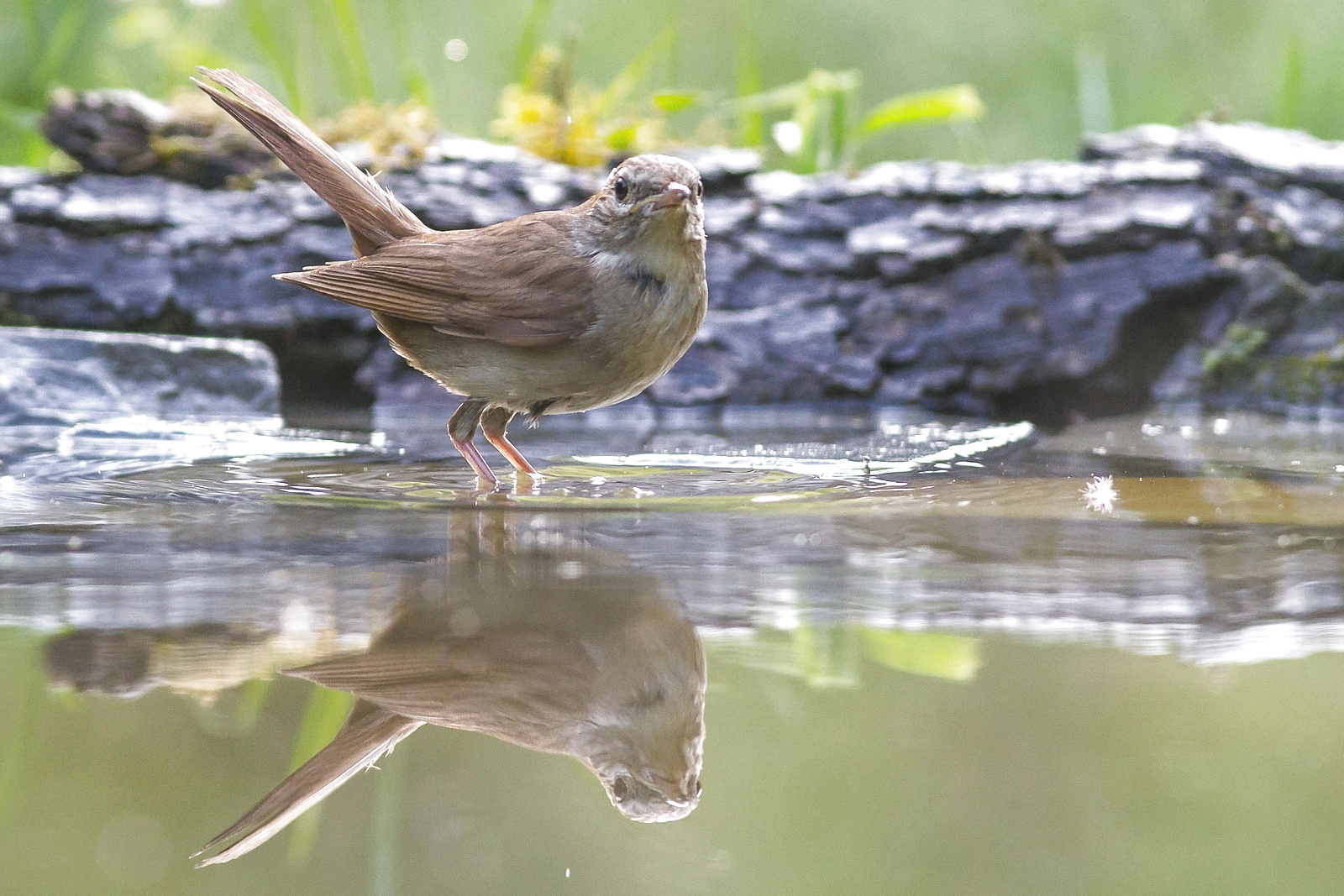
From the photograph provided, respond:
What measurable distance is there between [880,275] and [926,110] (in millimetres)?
1500

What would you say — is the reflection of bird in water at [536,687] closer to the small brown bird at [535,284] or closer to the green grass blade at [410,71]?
the small brown bird at [535,284]

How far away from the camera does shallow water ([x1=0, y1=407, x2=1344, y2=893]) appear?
1.19 meters

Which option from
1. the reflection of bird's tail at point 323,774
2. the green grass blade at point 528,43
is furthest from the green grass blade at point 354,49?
the reflection of bird's tail at point 323,774

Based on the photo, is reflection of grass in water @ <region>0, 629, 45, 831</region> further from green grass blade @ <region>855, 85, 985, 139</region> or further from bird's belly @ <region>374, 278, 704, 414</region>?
green grass blade @ <region>855, 85, 985, 139</region>

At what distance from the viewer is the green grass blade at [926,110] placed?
6.22 meters

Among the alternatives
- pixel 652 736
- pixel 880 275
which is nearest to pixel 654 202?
pixel 652 736

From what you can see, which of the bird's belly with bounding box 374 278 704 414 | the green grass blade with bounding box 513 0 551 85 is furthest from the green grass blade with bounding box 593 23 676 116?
the bird's belly with bounding box 374 278 704 414

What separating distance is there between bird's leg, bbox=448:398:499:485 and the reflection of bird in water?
1769 millimetres

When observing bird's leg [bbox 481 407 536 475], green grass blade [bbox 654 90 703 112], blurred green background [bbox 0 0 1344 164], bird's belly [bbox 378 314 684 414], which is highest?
blurred green background [bbox 0 0 1344 164]

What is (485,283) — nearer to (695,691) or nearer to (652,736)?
(695,691)

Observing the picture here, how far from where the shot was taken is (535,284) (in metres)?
3.46

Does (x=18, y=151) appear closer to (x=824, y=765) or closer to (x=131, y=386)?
(x=131, y=386)

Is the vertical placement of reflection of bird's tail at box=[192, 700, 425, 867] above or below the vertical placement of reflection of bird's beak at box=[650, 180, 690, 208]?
below

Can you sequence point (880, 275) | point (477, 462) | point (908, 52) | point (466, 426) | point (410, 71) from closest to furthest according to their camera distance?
point (477, 462)
point (466, 426)
point (880, 275)
point (410, 71)
point (908, 52)
